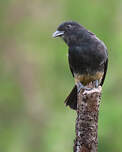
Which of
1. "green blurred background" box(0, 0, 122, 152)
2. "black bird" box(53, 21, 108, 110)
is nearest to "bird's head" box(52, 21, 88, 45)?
"black bird" box(53, 21, 108, 110)

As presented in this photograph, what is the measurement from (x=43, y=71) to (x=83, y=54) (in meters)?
6.65

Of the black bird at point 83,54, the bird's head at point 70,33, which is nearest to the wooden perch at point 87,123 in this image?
the black bird at point 83,54

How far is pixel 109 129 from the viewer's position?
13.2 meters

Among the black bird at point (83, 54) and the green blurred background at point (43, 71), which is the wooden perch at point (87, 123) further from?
the green blurred background at point (43, 71)

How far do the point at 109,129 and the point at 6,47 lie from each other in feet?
13.4

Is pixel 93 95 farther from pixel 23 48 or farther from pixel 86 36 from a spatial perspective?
pixel 23 48

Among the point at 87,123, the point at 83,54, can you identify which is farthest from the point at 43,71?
the point at 87,123

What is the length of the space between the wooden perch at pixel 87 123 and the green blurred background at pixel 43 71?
5.09 m

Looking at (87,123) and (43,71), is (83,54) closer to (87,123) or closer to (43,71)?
(87,123)

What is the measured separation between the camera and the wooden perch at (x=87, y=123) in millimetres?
8016

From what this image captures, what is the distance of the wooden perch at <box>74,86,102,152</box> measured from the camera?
26.3 feet

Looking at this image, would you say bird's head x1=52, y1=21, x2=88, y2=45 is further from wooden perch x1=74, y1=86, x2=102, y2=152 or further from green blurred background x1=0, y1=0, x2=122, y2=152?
green blurred background x1=0, y1=0, x2=122, y2=152

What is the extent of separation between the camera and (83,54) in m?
9.64

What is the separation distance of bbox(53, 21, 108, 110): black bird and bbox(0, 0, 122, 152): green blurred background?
→ 364 centimetres
